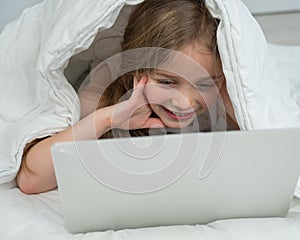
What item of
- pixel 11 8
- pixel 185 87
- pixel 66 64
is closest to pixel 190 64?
pixel 185 87

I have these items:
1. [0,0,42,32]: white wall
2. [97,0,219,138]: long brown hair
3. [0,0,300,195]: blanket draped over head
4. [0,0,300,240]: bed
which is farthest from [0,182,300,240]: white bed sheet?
[0,0,42,32]: white wall

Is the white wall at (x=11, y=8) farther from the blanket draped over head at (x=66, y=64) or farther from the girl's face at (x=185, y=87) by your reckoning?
the girl's face at (x=185, y=87)

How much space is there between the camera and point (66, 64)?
919 mm

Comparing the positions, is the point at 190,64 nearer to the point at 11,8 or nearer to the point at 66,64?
the point at 66,64

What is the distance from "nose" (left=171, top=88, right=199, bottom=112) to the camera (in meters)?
0.89

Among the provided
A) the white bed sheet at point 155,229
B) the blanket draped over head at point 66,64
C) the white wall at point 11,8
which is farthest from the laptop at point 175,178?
the white wall at point 11,8

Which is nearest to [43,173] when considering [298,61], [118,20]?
[118,20]

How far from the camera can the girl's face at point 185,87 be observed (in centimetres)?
88

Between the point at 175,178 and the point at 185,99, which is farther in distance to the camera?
the point at 185,99

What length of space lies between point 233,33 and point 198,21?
77mm

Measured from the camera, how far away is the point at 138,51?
0.93 meters

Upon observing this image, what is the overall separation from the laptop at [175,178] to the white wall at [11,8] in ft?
3.37

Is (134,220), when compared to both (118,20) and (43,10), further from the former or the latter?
(43,10)

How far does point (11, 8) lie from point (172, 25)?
2.87 feet
